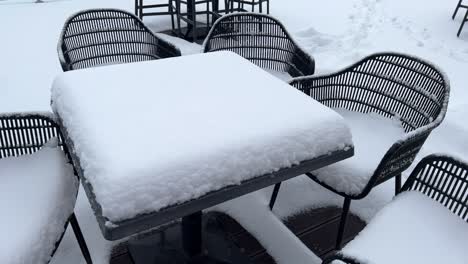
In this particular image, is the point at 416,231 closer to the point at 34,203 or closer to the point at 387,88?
the point at 387,88

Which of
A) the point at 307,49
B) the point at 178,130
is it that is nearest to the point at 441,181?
the point at 178,130

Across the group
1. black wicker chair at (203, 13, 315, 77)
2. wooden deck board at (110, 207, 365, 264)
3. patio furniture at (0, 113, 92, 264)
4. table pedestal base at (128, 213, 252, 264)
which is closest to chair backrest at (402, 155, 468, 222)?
wooden deck board at (110, 207, 365, 264)

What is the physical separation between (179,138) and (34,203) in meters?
0.66

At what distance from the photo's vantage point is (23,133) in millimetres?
1658

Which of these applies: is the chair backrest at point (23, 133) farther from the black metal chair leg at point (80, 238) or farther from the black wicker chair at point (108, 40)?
the black wicker chair at point (108, 40)

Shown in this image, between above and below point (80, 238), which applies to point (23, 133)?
above

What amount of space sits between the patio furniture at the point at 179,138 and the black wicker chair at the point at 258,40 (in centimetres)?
105

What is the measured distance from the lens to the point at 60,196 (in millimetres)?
1443

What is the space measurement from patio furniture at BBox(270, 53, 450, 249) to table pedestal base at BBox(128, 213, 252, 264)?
1.20ft

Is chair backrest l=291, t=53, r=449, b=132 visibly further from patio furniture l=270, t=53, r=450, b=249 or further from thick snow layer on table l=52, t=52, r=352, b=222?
thick snow layer on table l=52, t=52, r=352, b=222

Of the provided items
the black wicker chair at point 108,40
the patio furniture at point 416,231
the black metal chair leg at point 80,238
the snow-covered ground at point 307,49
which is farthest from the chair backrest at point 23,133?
the patio furniture at point 416,231

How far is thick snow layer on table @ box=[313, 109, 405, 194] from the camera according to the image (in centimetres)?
166

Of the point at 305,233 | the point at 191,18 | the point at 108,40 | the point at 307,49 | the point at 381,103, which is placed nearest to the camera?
the point at 305,233

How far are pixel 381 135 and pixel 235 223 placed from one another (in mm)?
852
